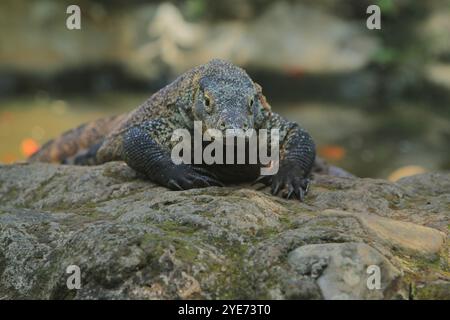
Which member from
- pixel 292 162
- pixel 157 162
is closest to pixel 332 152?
pixel 292 162

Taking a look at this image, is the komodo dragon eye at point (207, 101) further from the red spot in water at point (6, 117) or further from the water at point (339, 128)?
the red spot in water at point (6, 117)

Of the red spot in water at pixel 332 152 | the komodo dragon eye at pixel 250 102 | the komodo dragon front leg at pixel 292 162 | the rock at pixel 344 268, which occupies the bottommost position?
the red spot in water at pixel 332 152

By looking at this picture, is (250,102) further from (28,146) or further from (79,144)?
(28,146)

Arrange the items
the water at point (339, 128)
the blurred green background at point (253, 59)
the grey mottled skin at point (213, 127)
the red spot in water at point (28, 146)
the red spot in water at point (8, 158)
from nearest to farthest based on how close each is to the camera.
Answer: the grey mottled skin at point (213, 127) < the water at point (339, 128) < the red spot in water at point (8, 158) < the red spot in water at point (28, 146) < the blurred green background at point (253, 59)

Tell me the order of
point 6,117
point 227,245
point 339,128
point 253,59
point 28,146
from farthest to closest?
point 253,59 < point 6,117 < point 339,128 < point 28,146 < point 227,245

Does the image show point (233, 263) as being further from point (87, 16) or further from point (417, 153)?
point (87, 16)

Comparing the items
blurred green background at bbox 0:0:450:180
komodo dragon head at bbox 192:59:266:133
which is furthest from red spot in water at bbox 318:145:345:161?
komodo dragon head at bbox 192:59:266:133

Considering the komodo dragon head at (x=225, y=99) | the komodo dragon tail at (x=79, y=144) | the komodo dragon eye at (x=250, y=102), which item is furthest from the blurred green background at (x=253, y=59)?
the komodo dragon eye at (x=250, y=102)
